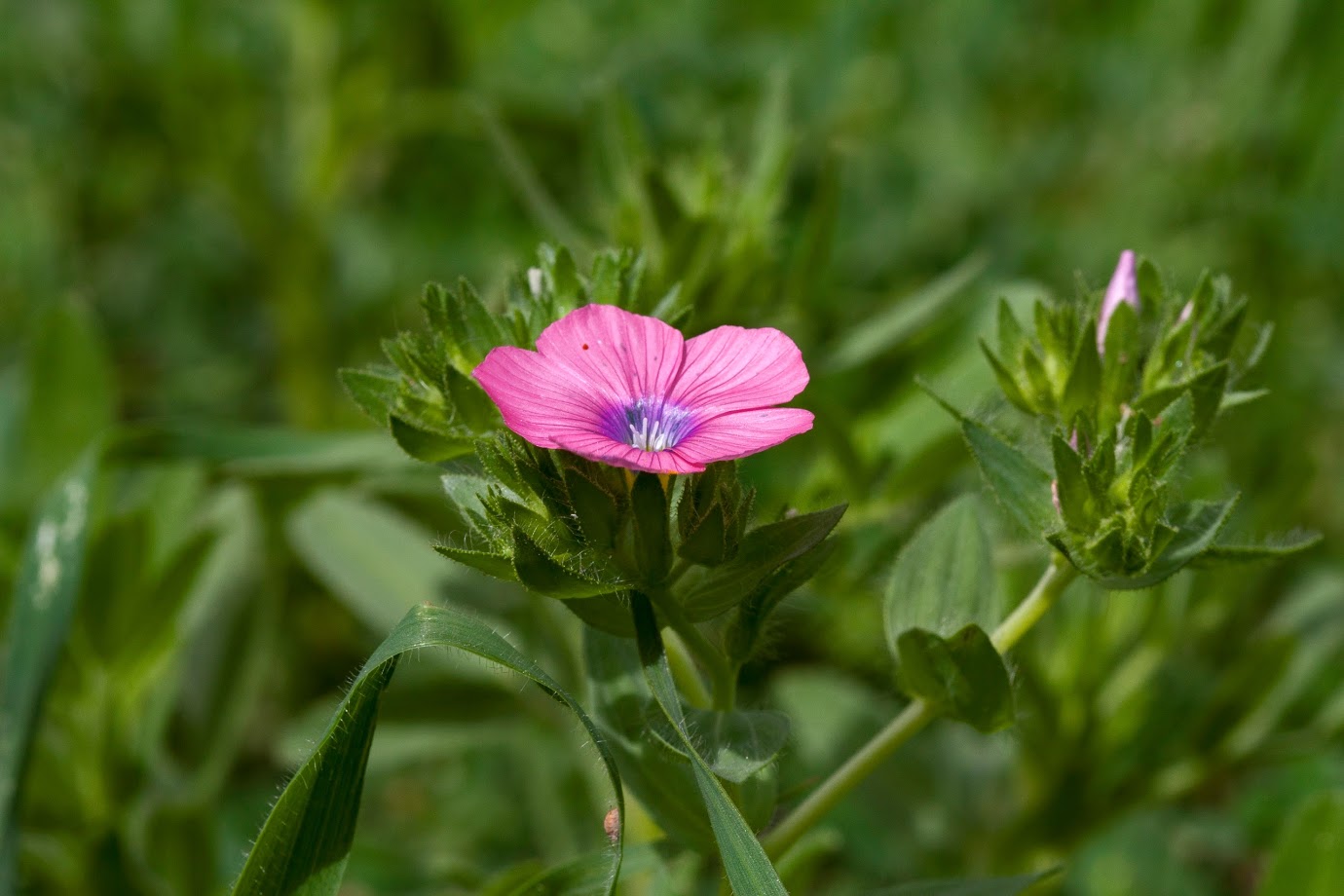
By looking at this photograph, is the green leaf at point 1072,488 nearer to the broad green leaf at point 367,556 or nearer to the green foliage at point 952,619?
the green foliage at point 952,619

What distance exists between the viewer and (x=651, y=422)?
113 centimetres

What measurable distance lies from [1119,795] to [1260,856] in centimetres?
65

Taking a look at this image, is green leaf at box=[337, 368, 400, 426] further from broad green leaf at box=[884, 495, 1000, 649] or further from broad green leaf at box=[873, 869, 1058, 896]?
broad green leaf at box=[873, 869, 1058, 896]

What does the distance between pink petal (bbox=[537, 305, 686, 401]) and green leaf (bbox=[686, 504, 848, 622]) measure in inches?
6.4

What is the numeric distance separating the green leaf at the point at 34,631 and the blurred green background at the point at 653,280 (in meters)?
0.19

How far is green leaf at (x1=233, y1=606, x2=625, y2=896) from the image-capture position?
1014 mm

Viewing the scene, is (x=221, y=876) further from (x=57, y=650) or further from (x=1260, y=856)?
(x=1260, y=856)

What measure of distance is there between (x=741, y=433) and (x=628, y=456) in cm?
10

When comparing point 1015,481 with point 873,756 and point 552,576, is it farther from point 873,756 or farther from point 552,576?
point 552,576

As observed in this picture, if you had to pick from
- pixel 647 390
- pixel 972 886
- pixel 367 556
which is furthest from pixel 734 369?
pixel 367 556

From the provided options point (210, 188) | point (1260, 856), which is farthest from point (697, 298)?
point (210, 188)

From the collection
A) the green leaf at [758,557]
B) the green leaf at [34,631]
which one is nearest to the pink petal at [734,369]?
the green leaf at [758,557]

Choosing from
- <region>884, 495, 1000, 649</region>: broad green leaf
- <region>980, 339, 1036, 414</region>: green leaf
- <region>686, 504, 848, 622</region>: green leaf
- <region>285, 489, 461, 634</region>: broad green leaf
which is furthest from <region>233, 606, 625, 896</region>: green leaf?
<region>285, 489, 461, 634</region>: broad green leaf

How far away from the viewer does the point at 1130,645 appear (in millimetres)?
1980
